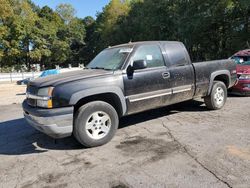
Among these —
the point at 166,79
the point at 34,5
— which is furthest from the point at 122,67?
the point at 34,5

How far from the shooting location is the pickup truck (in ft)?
14.3

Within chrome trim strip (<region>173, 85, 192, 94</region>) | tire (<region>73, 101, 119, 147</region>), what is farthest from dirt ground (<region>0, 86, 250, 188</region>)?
chrome trim strip (<region>173, 85, 192, 94</region>)

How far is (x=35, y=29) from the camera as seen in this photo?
143 feet

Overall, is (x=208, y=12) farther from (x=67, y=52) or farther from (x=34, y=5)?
(x=34, y=5)

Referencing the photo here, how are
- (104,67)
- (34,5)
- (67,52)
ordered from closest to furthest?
(104,67), (67,52), (34,5)

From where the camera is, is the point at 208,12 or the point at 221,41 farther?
the point at 221,41

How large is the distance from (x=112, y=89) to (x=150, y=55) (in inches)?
52.1

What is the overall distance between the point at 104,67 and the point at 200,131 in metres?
2.34

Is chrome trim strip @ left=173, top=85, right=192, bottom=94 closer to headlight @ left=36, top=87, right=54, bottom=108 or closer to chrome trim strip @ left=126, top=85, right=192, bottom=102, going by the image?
chrome trim strip @ left=126, top=85, right=192, bottom=102

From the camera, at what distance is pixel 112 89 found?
4797mm

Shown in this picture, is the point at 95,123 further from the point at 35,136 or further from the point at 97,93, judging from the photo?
the point at 35,136

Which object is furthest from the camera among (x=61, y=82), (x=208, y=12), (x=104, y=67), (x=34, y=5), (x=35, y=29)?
(x=34, y=5)

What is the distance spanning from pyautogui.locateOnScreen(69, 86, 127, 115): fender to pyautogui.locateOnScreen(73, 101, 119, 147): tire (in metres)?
0.19

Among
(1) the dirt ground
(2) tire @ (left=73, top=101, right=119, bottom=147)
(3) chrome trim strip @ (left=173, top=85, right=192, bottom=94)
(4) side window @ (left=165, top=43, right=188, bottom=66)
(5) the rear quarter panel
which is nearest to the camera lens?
(1) the dirt ground
